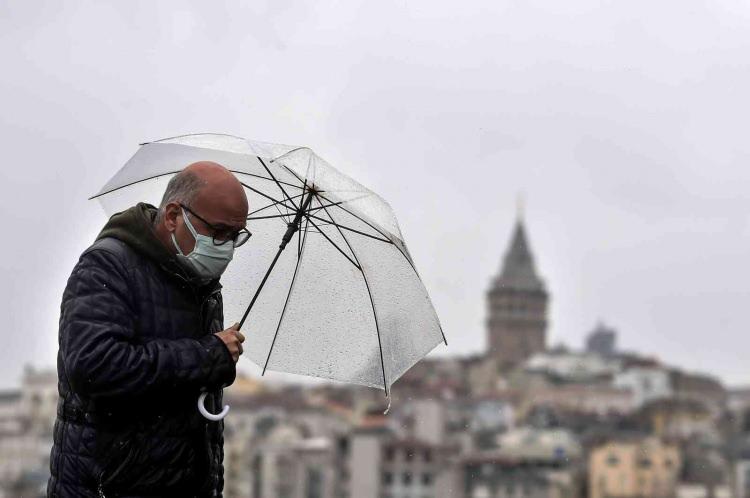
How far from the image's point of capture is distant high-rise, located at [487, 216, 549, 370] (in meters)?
113

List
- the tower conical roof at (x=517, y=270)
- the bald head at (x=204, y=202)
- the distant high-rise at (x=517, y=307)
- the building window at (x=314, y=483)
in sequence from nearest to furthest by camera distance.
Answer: the bald head at (x=204, y=202), the building window at (x=314, y=483), the distant high-rise at (x=517, y=307), the tower conical roof at (x=517, y=270)

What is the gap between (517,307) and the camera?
11369cm

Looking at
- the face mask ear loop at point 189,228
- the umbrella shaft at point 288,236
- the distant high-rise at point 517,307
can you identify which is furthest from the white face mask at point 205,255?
the distant high-rise at point 517,307

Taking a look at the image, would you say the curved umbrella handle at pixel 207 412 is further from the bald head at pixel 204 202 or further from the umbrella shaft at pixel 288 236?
the umbrella shaft at pixel 288 236

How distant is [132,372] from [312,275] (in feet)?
2.11

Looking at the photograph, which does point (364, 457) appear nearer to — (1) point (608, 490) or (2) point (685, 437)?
(1) point (608, 490)

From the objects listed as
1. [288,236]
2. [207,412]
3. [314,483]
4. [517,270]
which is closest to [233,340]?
[207,412]

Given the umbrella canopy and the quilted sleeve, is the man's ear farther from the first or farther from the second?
the umbrella canopy

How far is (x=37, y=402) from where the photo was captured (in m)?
71.8

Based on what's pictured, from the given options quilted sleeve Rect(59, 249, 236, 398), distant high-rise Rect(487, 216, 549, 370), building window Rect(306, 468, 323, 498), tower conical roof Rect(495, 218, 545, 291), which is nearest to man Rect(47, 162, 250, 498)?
quilted sleeve Rect(59, 249, 236, 398)

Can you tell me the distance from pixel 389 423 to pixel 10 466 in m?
13.9

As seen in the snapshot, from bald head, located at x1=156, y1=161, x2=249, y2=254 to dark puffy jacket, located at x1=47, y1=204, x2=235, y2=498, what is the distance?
0.13 ft

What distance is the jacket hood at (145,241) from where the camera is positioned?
2.47 meters

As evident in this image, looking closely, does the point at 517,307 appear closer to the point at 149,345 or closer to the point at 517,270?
the point at 517,270
